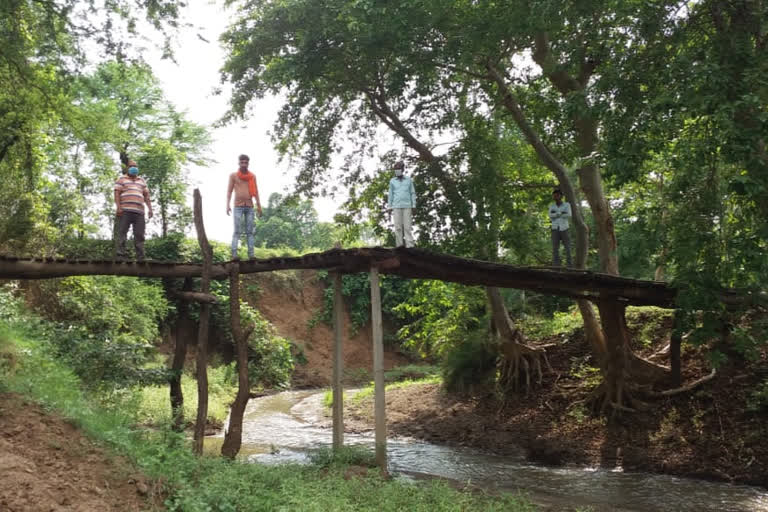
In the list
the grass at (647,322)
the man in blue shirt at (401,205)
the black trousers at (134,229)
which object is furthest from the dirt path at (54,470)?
the grass at (647,322)

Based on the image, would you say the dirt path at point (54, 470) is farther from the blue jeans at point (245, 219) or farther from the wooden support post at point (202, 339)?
the blue jeans at point (245, 219)

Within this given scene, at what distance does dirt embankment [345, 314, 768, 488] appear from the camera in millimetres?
10008

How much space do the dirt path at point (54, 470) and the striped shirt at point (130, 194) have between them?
126 inches

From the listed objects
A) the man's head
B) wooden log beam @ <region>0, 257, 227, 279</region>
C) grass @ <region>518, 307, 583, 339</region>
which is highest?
the man's head

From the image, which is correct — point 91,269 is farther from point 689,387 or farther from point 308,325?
point 308,325

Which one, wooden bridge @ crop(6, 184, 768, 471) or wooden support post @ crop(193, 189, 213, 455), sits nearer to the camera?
wooden bridge @ crop(6, 184, 768, 471)

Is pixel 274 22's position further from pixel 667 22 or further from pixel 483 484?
pixel 483 484

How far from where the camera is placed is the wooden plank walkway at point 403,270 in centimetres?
800

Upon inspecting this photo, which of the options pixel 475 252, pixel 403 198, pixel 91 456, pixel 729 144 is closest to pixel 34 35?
pixel 403 198

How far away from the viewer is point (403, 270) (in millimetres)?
9992

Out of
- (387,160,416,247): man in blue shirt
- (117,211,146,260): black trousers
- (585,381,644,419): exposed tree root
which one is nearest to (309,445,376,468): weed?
(387,160,416,247): man in blue shirt

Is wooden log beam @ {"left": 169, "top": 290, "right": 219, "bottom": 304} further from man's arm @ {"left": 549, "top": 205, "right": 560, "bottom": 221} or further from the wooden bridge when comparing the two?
man's arm @ {"left": 549, "top": 205, "right": 560, "bottom": 221}

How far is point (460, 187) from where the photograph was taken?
1314cm

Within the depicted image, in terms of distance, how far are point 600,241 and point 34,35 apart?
12.4 metres
